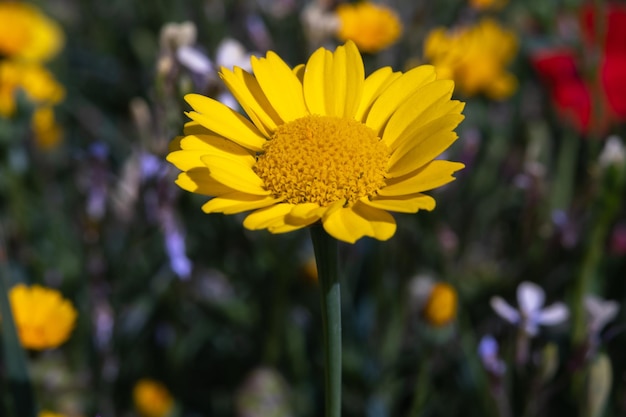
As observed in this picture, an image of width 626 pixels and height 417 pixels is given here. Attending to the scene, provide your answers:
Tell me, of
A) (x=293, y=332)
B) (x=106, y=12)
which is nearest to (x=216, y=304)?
(x=293, y=332)

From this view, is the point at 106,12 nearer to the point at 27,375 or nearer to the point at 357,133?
the point at 27,375

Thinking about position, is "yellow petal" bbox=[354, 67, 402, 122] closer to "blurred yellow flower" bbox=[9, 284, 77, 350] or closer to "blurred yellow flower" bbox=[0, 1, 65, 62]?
"blurred yellow flower" bbox=[9, 284, 77, 350]

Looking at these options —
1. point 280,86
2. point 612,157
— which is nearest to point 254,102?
point 280,86

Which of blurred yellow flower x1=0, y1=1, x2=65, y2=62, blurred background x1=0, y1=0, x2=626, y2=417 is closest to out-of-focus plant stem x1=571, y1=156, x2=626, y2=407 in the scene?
blurred background x1=0, y1=0, x2=626, y2=417

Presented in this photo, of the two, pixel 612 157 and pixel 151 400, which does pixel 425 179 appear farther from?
pixel 151 400

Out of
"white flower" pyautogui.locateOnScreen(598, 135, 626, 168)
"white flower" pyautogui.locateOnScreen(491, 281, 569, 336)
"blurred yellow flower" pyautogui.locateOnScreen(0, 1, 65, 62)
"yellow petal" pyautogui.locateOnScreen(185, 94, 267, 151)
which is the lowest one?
"white flower" pyautogui.locateOnScreen(491, 281, 569, 336)
